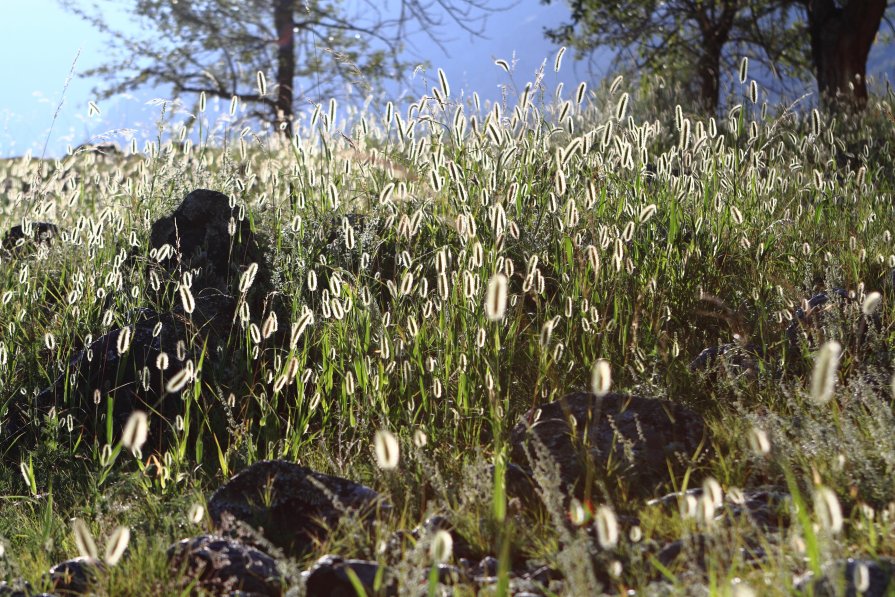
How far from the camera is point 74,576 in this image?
5.98ft

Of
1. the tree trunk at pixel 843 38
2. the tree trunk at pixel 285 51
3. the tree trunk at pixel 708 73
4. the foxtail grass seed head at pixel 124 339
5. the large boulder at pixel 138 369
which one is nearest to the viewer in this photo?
the foxtail grass seed head at pixel 124 339

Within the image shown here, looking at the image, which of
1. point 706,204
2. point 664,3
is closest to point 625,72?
point 664,3

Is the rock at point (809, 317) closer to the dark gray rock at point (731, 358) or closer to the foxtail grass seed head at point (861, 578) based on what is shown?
the dark gray rock at point (731, 358)

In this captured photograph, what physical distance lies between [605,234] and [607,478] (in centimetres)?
99

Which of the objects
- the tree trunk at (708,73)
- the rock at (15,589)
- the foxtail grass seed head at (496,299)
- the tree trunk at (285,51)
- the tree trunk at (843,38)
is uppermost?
the tree trunk at (285,51)

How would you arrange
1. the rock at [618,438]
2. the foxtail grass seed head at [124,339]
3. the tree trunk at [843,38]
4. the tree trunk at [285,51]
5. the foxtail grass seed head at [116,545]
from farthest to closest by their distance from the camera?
the tree trunk at [285,51] → the tree trunk at [843,38] → the foxtail grass seed head at [124,339] → the rock at [618,438] → the foxtail grass seed head at [116,545]

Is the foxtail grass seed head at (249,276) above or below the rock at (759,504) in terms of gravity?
above

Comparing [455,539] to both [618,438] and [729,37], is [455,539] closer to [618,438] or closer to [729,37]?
[618,438]

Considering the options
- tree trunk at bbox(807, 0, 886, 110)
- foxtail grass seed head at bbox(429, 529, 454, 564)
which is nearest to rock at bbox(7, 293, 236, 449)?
foxtail grass seed head at bbox(429, 529, 454, 564)

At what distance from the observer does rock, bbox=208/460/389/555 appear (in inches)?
78.5

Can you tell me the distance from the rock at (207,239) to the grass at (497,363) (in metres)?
0.17

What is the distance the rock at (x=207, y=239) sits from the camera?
3.73 m

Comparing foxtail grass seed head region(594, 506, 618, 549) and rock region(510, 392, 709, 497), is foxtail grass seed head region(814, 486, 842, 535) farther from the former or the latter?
rock region(510, 392, 709, 497)

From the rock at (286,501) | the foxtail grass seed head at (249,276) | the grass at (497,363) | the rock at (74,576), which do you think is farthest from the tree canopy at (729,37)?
the rock at (74,576)
